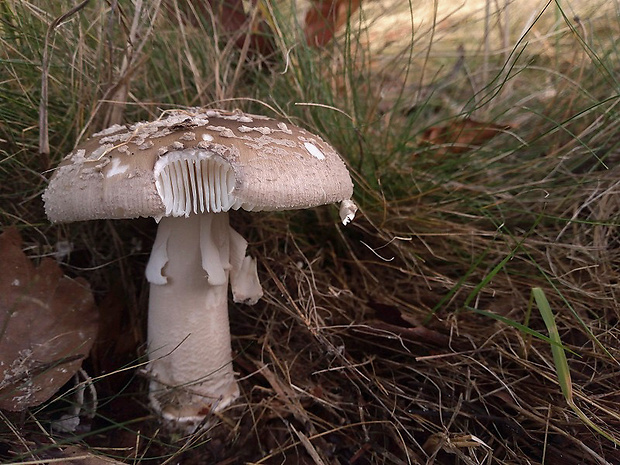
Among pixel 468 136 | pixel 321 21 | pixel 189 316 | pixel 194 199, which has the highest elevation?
pixel 321 21

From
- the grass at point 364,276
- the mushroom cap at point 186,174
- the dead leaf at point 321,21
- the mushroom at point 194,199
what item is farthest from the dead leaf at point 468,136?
the mushroom cap at point 186,174

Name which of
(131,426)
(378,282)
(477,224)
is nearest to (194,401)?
(131,426)

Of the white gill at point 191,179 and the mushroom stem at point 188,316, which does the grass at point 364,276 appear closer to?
the mushroom stem at point 188,316

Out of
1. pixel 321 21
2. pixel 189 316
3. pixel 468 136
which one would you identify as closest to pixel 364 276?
pixel 189 316

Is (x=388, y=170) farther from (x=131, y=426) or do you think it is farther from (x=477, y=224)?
(x=131, y=426)

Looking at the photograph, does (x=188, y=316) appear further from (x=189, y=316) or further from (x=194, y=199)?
(x=194, y=199)
